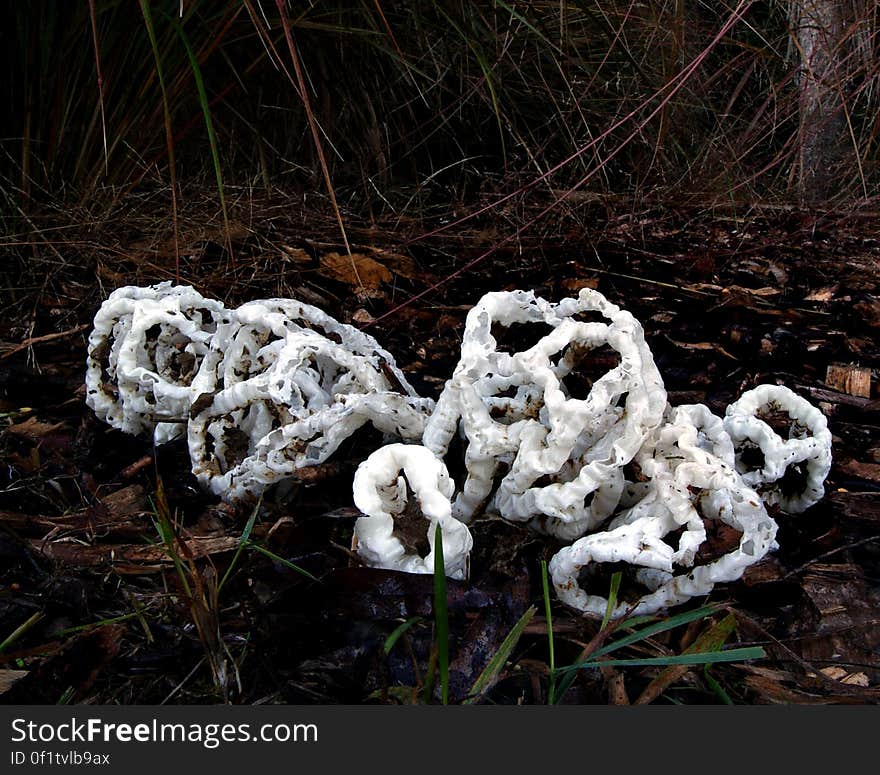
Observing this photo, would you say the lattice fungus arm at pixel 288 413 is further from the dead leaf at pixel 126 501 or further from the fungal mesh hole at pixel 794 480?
the fungal mesh hole at pixel 794 480

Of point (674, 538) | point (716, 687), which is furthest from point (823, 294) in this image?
point (716, 687)

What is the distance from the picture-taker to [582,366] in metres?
2.22

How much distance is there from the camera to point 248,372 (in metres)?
1.86

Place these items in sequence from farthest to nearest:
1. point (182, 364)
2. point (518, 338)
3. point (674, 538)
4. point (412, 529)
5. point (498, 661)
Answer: point (518, 338) < point (182, 364) < point (674, 538) < point (412, 529) < point (498, 661)

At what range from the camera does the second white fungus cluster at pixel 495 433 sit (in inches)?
59.2

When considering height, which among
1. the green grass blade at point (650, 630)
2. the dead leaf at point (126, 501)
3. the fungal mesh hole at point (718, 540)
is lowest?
the dead leaf at point (126, 501)

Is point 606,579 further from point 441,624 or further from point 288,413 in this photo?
point 288,413

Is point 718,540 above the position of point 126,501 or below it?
above

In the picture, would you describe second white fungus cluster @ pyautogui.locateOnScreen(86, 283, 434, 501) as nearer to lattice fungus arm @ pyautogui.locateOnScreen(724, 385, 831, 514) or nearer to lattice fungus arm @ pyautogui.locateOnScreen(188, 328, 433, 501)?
lattice fungus arm @ pyautogui.locateOnScreen(188, 328, 433, 501)

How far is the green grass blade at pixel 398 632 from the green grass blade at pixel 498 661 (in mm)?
143

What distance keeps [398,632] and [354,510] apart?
0.38m

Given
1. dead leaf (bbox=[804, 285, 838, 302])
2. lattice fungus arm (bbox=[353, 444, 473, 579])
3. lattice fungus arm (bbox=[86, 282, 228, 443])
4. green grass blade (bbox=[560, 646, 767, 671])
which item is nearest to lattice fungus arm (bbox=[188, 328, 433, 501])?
lattice fungus arm (bbox=[86, 282, 228, 443])

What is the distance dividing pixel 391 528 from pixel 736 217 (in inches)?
99.8

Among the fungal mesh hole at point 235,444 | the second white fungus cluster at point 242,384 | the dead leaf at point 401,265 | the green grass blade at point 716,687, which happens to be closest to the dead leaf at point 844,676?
the green grass blade at point 716,687
